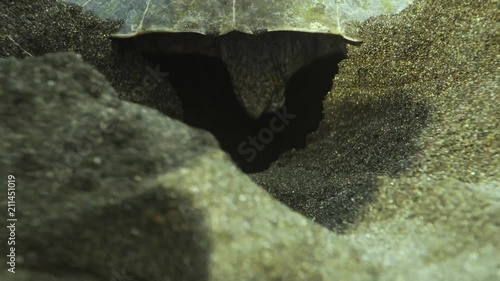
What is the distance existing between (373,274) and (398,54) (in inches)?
50.7

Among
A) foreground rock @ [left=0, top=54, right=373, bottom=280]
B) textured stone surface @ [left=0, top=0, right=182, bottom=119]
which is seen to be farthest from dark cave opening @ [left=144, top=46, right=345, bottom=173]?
foreground rock @ [left=0, top=54, right=373, bottom=280]

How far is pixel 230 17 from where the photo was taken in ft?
4.96

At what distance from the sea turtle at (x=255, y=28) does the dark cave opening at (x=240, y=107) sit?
0.09 m

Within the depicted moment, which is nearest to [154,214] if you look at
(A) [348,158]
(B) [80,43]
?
(A) [348,158]

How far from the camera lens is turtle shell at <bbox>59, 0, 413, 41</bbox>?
1.51 metres

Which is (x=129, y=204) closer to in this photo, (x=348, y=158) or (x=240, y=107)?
(x=348, y=158)

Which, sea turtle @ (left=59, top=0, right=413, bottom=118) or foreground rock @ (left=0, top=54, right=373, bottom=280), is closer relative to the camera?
foreground rock @ (left=0, top=54, right=373, bottom=280)

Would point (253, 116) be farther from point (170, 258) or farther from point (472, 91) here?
point (170, 258)

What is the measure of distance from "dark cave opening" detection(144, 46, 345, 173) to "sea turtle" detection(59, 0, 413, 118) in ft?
0.31

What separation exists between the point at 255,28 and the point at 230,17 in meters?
0.10

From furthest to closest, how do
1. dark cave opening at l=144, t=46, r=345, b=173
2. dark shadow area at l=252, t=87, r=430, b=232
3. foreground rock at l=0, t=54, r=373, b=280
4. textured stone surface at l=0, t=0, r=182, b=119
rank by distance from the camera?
dark cave opening at l=144, t=46, r=345, b=173, textured stone surface at l=0, t=0, r=182, b=119, dark shadow area at l=252, t=87, r=430, b=232, foreground rock at l=0, t=54, r=373, b=280

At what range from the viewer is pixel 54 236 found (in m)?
0.67

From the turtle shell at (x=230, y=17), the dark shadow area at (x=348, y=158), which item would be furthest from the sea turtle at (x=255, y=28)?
the dark shadow area at (x=348, y=158)

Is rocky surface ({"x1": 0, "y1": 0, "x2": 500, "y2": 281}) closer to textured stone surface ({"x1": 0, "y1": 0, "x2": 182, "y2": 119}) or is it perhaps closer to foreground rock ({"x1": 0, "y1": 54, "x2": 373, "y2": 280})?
foreground rock ({"x1": 0, "y1": 54, "x2": 373, "y2": 280})
